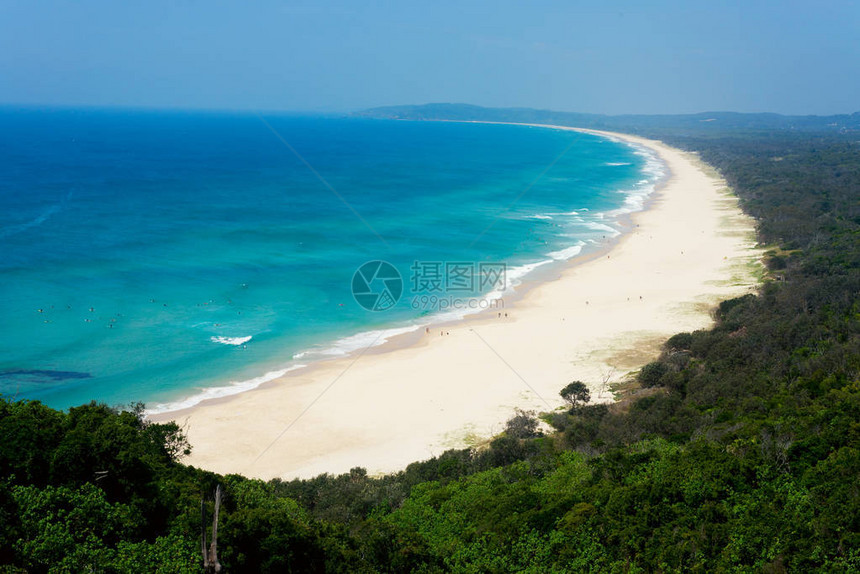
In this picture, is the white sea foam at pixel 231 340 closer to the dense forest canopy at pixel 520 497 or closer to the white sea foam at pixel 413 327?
the white sea foam at pixel 413 327

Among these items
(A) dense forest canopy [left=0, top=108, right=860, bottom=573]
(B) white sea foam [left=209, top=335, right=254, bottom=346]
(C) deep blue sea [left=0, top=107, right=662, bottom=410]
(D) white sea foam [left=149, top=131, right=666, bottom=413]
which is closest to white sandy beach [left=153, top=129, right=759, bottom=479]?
(D) white sea foam [left=149, top=131, right=666, bottom=413]

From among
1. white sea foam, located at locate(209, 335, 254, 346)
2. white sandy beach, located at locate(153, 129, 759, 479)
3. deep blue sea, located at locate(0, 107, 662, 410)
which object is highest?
deep blue sea, located at locate(0, 107, 662, 410)

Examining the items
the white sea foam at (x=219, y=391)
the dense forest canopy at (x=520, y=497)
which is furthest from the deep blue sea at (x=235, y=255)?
the dense forest canopy at (x=520, y=497)

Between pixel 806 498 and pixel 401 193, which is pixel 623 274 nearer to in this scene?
pixel 806 498

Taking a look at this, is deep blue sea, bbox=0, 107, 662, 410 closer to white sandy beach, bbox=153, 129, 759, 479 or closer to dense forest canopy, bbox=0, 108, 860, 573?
white sandy beach, bbox=153, 129, 759, 479

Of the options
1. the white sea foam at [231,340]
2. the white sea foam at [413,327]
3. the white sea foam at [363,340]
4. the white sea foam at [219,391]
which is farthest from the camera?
the white sea foam at [231,340]

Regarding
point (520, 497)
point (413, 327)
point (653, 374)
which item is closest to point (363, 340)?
point (413, 327)

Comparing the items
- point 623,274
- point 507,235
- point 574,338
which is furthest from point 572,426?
point 507,235
